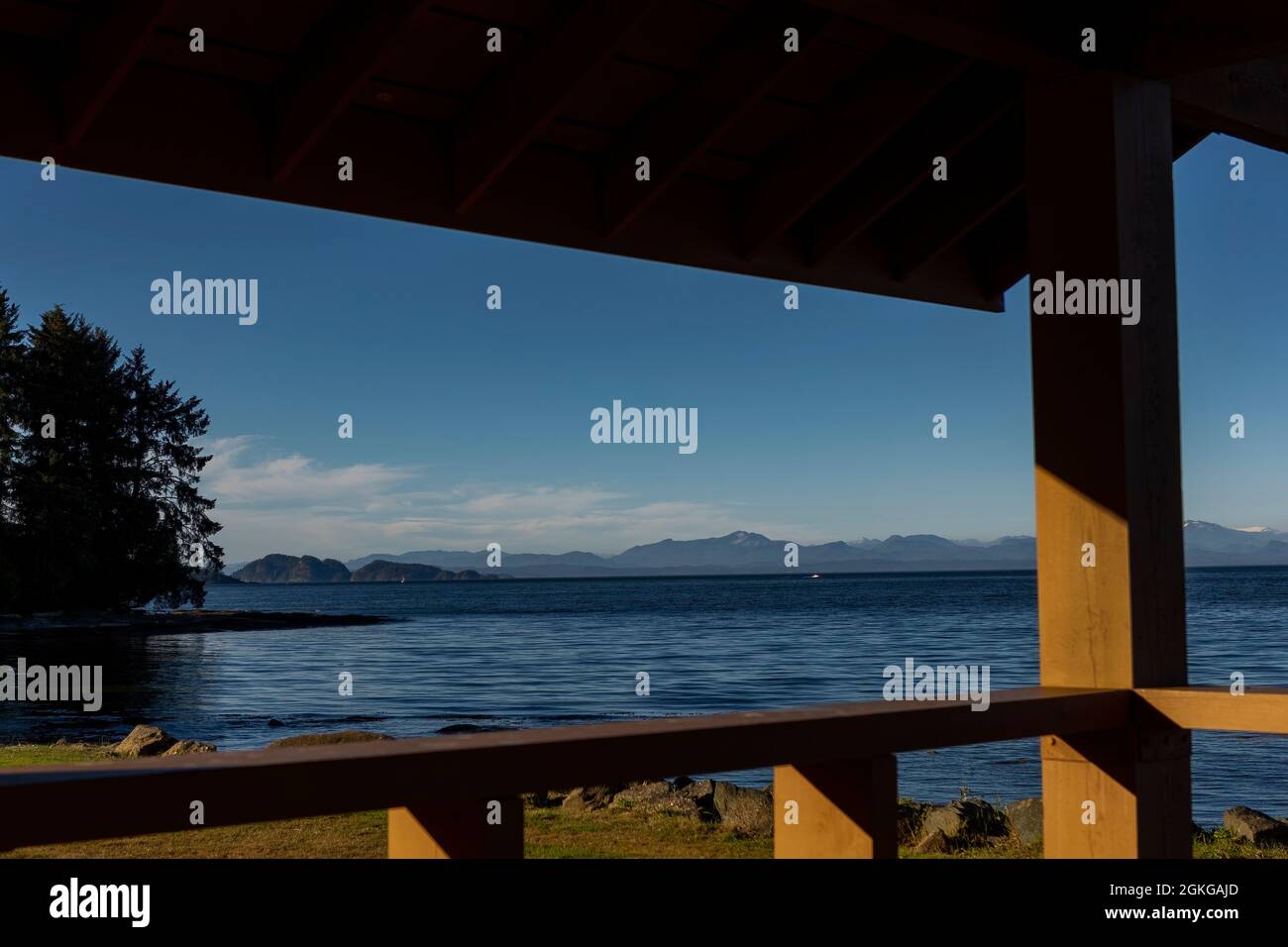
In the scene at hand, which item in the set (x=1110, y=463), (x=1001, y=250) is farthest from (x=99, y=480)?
(x=1110, y=463)

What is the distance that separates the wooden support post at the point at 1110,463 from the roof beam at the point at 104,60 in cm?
230

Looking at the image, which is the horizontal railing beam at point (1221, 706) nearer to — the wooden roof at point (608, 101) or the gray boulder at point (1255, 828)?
the wooden roof at point (608, 101)

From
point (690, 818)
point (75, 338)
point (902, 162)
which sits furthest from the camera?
point (75, 338)

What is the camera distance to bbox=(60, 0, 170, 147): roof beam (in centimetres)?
Result: 245

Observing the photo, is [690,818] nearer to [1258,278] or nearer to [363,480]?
[1258,278]

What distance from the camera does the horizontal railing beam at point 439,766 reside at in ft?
5.49

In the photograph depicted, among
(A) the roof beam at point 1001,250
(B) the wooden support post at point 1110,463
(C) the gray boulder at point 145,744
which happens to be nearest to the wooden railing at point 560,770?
(B) the wooden support post at point 1110,463

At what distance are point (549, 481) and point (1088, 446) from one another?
2607 inches

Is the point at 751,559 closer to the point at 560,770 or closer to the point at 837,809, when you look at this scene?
the point at 837,809

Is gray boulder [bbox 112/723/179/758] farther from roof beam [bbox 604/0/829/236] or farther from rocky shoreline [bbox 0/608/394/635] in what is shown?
rocky shoreline [bbox 0/608/394/635]

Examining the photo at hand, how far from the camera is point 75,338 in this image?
42.9 metres

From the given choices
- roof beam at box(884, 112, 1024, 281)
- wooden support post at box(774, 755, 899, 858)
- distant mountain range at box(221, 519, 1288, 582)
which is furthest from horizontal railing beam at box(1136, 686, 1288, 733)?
distant mountain range at box(221, 519, 1288, 582)
